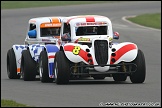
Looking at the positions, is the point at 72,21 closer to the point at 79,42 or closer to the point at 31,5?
the point at 79,42

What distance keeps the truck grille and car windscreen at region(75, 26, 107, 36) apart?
142 cm

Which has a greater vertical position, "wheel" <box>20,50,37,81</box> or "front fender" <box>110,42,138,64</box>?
"front fender" <box>110,42,138,64</box>

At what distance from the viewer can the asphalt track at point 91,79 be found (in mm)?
12789

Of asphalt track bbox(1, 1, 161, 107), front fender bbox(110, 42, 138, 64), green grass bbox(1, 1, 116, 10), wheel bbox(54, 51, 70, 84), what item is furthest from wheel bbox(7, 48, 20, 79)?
green grass bbox(1, 1, 116, 10)

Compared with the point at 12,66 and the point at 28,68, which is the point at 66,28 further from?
the point at 12,66

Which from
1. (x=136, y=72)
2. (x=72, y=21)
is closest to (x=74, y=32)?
(x=72, y=21)

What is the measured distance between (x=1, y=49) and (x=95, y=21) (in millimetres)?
12076

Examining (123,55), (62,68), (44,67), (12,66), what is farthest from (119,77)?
(12,66)

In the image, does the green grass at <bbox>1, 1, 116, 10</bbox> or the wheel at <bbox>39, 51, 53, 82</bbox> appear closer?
the wheel at <bbox>39, 51, 53, 82</bbox>

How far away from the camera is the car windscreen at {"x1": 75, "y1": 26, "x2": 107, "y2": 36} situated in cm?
1831

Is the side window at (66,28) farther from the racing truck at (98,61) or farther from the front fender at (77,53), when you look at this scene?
the front fender at (77,53)

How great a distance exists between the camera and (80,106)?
11.5m

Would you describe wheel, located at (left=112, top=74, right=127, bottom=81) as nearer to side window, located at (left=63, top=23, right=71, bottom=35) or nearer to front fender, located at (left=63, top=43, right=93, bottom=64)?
front fender, located at (left=63, top=43, right=93, bottom=64)

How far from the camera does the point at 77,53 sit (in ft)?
54.4
